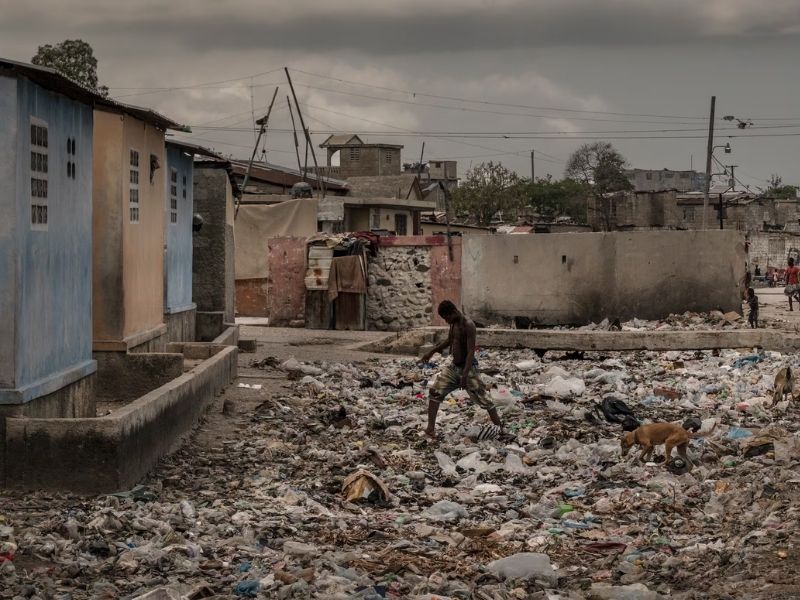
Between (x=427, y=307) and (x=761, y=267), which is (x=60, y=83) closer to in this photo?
(x=427, y=307)

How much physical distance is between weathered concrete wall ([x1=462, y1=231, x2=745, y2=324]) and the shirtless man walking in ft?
40.8

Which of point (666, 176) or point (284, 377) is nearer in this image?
point (284, 377)

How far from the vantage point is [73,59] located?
4012cm

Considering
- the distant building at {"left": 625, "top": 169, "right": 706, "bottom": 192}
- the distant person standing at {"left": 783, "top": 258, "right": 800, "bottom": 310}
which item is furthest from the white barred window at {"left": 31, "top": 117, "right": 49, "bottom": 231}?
the distant building at {"left": 625, "top": 169, "right": 706, "bottom": 192}

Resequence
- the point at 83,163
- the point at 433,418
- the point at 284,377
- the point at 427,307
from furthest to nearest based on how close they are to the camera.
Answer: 1. the point at 427,307
2. the point at 284,377
3. the point at 433,418
4. the point at 83,163

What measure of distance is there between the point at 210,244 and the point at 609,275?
8.47m

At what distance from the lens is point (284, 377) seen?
53.5 ft

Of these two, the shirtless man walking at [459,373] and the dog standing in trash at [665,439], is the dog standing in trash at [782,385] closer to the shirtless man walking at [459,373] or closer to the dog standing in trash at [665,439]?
the shirtless man walking at [459,373]

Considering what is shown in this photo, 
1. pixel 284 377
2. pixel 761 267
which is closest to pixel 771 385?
pixel 284 377

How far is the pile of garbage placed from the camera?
6.52m

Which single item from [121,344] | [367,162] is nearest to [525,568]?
[121,344]

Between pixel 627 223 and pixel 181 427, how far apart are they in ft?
160

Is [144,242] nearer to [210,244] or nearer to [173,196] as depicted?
[173,196]

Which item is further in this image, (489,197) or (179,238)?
(489,197)
